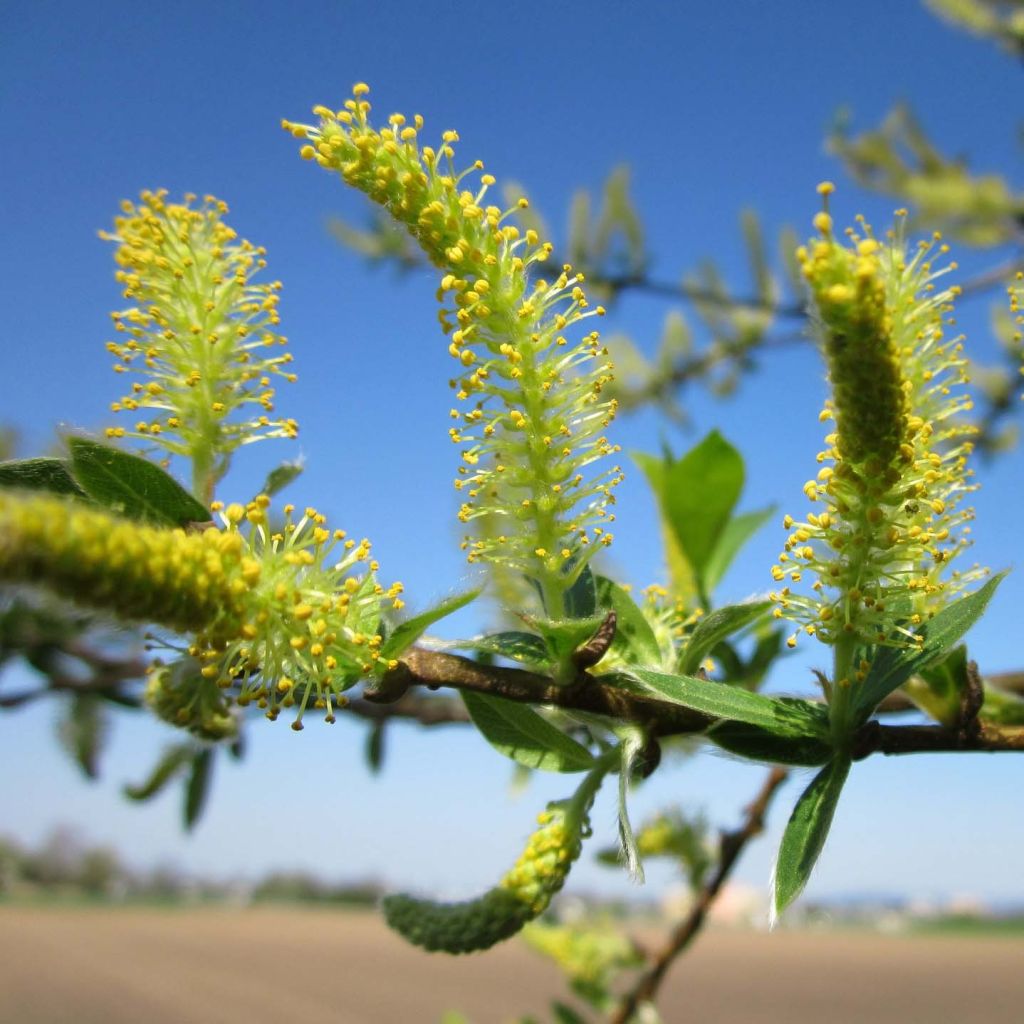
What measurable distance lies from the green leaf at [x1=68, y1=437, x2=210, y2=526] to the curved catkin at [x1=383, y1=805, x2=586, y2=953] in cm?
37

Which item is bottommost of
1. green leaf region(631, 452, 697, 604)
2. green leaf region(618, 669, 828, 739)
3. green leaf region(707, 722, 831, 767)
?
green leaf region(707, 722, 831, 767)

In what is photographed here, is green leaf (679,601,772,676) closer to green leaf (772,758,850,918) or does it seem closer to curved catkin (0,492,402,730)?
green leaf (772,758,850,918)

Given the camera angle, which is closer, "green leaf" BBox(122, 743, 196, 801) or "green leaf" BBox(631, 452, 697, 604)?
"green leaf" BBox(631, 452, 697, 604)

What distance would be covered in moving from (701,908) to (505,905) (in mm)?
832

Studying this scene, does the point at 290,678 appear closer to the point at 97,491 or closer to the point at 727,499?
the point at 97,491

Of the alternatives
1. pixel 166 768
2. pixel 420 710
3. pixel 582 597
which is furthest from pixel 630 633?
pixel 166 768

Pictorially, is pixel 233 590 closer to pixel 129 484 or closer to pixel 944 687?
pixel 129 484

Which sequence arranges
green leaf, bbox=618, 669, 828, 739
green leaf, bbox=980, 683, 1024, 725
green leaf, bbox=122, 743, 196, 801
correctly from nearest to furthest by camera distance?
1. green leaf, bbox=618, 669, 828, 739
2. green leaf, bbox=980, 683, 1024, 725
3. green leaf, bbox=122, 743, 196, 801

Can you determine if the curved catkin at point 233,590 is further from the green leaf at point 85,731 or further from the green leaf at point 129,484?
the green leaf at point 85,731

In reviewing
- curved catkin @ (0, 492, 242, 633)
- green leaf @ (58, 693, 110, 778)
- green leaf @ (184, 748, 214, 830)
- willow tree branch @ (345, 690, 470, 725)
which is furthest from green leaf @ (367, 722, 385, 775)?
curved catkin @ (0, 492, 242, 633)

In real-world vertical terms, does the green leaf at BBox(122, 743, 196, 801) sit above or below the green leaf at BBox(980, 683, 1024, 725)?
below

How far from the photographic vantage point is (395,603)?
766 mm

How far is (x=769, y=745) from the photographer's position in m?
0.78

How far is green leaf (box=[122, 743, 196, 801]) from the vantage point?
5.66ft
